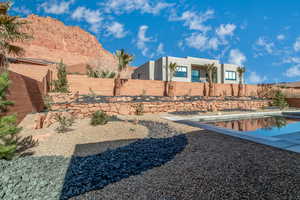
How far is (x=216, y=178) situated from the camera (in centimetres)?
257

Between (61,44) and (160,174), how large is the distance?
210 feet

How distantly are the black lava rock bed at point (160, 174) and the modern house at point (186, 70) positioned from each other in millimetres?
21585

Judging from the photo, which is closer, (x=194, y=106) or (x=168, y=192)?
(x=168, y=192)

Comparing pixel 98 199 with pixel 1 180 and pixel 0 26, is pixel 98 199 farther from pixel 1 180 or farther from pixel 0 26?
pixel 0 26

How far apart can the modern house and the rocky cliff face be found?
1814 centimetres

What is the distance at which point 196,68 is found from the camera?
29.9 meters

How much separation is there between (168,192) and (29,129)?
579cm

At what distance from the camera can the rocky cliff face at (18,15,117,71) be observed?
47.4m

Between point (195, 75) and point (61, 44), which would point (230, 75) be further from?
point (61, 44)

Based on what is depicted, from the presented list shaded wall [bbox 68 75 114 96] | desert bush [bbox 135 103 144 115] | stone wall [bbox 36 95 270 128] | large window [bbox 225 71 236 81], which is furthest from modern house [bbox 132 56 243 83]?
desert bush [bbox 135 103 144 115]

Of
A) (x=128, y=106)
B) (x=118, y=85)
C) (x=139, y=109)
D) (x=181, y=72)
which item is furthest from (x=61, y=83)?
(x=181, y=72)

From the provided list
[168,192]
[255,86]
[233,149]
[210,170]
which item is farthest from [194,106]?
[255,86]

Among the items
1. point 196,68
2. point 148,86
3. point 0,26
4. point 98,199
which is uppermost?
point 196,68

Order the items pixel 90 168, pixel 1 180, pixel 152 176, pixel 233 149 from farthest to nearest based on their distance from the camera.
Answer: pixel 233 149
pixel 90 168
pixel 152 176
pixel 1 180
